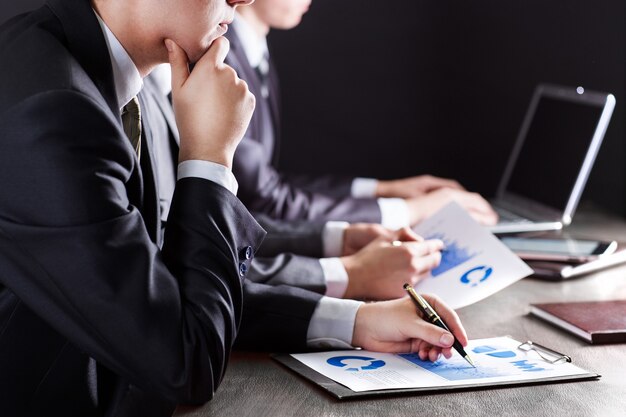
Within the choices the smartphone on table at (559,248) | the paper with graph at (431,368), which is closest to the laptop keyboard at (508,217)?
the smartphone on table at (559,248)

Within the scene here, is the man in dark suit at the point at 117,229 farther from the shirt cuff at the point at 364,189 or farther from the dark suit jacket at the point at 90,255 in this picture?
the shirt cuff at the point at 364,189

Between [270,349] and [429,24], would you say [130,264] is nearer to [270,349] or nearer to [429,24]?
[270,349]

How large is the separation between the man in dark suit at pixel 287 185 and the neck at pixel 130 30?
3.11ft

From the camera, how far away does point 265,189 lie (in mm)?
2391

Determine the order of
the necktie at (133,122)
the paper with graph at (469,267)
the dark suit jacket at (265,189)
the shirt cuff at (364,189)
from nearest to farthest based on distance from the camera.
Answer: the necktie at (133,122)
the paper with graph at (469,267)
the dark suit jacket at (265,189)
the shirt cuff at (364,189)

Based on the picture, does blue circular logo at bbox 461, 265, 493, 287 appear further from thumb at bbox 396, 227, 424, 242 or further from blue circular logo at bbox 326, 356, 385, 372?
blue circular logo at bbox 326, 356, 385, 372

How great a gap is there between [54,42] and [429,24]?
6.22 feet

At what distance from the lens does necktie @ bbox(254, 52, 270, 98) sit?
259cm

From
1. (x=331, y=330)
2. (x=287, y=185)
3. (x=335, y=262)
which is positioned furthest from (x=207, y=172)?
(x=287, y=185)

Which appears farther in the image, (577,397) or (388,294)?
(388,294)

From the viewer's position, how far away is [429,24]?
2957 millimetres

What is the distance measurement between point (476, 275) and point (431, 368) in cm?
44

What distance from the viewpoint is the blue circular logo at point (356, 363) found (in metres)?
1.36

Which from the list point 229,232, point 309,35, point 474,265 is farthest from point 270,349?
point 309,35
